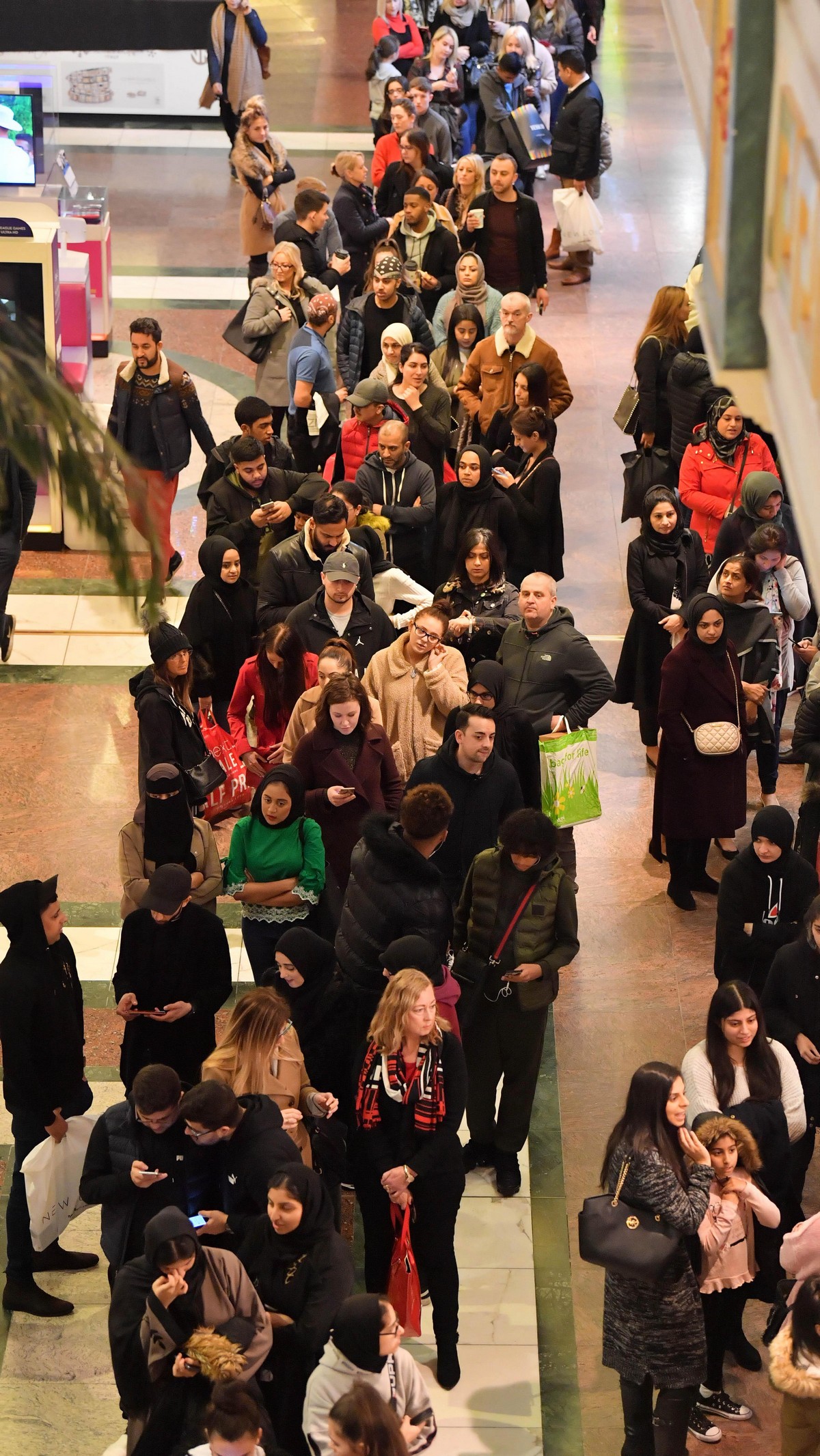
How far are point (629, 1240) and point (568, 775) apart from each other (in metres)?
2.50

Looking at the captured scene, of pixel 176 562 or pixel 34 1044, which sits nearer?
pixel 34 1044

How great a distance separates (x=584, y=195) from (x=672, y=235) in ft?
6.97

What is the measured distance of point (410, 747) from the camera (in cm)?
763

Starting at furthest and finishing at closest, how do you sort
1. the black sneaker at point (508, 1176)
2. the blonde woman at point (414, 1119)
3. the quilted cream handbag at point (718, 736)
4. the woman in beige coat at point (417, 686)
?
1. the quilted cream handbag at point (718, 736)
2. the woman in beige coat at point (417, 686)
3. the black sneaker at point (508, 1176)
4. the blonde woman at point (414, 1119)

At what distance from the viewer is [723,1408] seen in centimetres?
583

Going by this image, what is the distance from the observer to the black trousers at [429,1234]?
564 cm

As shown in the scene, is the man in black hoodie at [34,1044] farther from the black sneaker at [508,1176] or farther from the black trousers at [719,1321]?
the black trousers at [719,1321]

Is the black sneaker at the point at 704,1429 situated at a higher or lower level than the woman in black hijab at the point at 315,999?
lower

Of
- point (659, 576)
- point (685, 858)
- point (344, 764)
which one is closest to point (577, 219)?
point (659, 576)

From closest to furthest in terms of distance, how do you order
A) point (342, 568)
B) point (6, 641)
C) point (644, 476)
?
point (342, 568) < point (644, 476) < point (6, 641)

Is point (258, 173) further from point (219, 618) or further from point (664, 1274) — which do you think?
point (664, 1274)

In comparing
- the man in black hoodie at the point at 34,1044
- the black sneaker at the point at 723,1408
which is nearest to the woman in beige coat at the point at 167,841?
the man in black hoodie at the point at 34,1044

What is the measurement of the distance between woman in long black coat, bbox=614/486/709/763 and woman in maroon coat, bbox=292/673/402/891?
215cm

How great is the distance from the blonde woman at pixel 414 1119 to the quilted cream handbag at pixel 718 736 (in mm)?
2703
